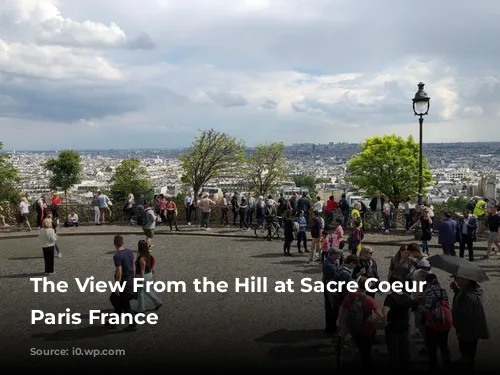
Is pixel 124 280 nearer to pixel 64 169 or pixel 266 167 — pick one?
pixel 64 169

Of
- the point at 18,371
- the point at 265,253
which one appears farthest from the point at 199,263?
the point at 18,371

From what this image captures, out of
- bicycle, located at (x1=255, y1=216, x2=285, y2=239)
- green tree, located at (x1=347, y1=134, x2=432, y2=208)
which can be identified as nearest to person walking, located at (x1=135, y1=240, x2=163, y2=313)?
bicycle, located at (x1=255, y1=216, x2=285, y2=239)

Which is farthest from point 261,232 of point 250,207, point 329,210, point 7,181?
point 7,181

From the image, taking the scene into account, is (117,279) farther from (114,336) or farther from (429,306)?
(429,306)

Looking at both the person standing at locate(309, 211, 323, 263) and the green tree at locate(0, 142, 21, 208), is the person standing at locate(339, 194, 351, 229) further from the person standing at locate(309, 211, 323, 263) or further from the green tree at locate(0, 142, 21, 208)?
the green tree at locate(0, 142, 21, 208)

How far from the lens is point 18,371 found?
7742 millimetres

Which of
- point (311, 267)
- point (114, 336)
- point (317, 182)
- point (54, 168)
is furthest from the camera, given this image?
point (317, 182)

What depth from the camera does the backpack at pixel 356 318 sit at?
23.8 feet

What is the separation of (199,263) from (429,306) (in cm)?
918

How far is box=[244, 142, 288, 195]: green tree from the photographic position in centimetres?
8081

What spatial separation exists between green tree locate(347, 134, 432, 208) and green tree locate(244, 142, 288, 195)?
27.7m

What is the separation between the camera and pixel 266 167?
82.8 m

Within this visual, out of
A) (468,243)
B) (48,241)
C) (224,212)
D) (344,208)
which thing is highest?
(344,208)

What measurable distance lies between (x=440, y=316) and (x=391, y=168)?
45.7 m
